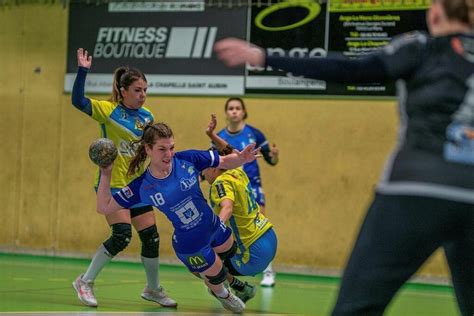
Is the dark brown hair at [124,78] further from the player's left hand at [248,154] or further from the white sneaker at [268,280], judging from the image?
the white sneaker at [268,280]

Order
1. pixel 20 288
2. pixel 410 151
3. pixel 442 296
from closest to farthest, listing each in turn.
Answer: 1. pixel 410 151
2. pixel 20 288
3. pixel 442 296

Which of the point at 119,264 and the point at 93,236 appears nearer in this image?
the point at 119,264

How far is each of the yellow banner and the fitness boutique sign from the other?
1.35 m

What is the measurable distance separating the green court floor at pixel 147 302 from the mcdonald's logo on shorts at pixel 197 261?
45 cm

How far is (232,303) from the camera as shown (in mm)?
7645

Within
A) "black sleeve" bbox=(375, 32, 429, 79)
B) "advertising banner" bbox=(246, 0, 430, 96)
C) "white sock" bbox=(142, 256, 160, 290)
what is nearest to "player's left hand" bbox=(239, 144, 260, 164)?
"white sock" bbox=(142, 256, 160, 290)

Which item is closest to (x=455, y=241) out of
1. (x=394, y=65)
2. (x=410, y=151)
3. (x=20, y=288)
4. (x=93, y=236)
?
(x=410, y=151)

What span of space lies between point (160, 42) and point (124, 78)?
5689 mm

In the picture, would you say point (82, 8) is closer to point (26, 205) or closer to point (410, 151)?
point (26, 205)

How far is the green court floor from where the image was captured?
799cm

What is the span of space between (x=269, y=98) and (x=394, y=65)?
9.61 metres

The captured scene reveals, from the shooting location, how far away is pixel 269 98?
43.2 ft

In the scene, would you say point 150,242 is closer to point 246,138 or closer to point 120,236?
point 120,236

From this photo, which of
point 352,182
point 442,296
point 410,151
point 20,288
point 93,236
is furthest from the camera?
point 93,236
